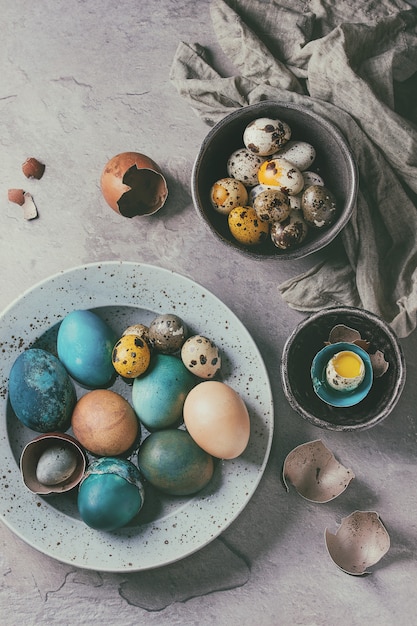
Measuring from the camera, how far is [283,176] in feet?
3.31

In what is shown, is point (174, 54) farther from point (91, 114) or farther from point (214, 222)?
point (214, 222)

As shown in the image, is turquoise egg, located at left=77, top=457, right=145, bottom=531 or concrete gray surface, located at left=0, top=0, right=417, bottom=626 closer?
turquoise egg, located at left=77, top=457, right=145, bottom=531

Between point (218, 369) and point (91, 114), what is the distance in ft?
1.62

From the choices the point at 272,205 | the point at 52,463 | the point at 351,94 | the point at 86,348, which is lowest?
the point at 52,463

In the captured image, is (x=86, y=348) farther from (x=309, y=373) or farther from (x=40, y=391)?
(x=309, y=373)

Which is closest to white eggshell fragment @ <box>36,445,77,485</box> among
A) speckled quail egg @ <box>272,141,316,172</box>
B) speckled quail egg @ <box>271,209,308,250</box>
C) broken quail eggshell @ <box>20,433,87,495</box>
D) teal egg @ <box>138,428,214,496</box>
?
broken quail eggshell @ <box>20,433,87,495</box>

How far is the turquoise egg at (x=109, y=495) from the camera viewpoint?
3.18ft

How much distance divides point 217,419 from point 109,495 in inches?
7.4

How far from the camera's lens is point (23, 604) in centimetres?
111

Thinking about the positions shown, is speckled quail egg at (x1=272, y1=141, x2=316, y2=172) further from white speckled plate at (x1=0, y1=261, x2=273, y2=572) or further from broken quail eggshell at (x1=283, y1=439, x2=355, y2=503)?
broken quail eggshell at (x1=283, y1=439, x2=355, y2=503)

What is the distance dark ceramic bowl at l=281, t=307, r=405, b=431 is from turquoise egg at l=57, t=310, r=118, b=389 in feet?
0.88

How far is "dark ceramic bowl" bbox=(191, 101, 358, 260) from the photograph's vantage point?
3.34 feet

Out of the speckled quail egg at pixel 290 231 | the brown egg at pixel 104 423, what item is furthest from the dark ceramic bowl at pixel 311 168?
the brown egg at pixel 104 423

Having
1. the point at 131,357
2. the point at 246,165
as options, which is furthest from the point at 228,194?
the point at 131,357
